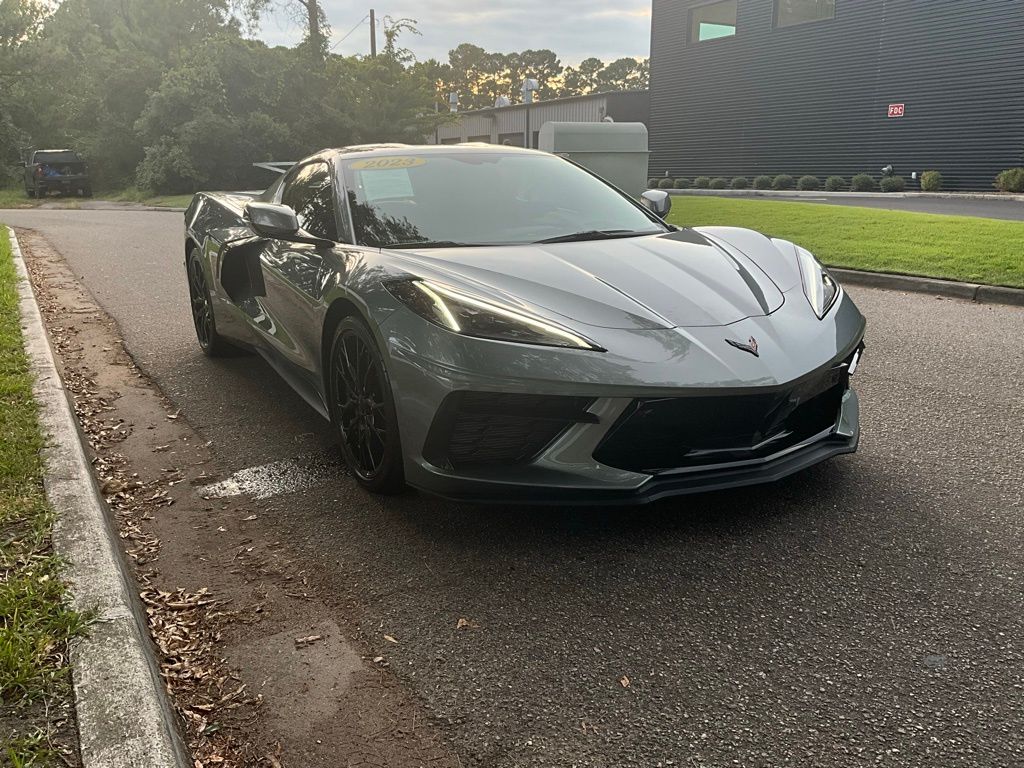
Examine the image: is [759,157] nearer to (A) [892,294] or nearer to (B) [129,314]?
(A) [892,294]

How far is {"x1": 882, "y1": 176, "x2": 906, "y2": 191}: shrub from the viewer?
22672mm

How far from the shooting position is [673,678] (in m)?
2.15

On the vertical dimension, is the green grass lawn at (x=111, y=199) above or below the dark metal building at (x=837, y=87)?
below

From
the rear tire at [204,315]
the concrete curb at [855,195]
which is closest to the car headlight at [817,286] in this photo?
the rear tire at [204,315]

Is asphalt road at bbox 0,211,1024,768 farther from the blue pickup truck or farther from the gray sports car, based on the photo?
the blue pickup truck

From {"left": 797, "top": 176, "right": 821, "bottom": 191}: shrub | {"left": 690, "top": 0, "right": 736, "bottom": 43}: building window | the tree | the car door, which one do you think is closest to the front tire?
the car door

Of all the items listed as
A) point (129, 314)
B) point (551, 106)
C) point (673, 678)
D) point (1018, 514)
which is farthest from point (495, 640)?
point (551, 106)

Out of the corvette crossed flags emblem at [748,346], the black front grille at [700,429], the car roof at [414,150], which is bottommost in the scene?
the black front grille at [700,429]

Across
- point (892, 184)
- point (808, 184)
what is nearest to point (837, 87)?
point (808, 184)

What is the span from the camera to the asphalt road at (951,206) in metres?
14.8

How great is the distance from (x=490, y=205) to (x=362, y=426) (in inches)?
49.1

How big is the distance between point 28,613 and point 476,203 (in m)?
2.44

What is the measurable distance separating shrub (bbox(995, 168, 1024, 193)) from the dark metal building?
919 mm

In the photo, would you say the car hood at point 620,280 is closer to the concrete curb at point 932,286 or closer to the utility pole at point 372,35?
the concrete curb at point 932,286
